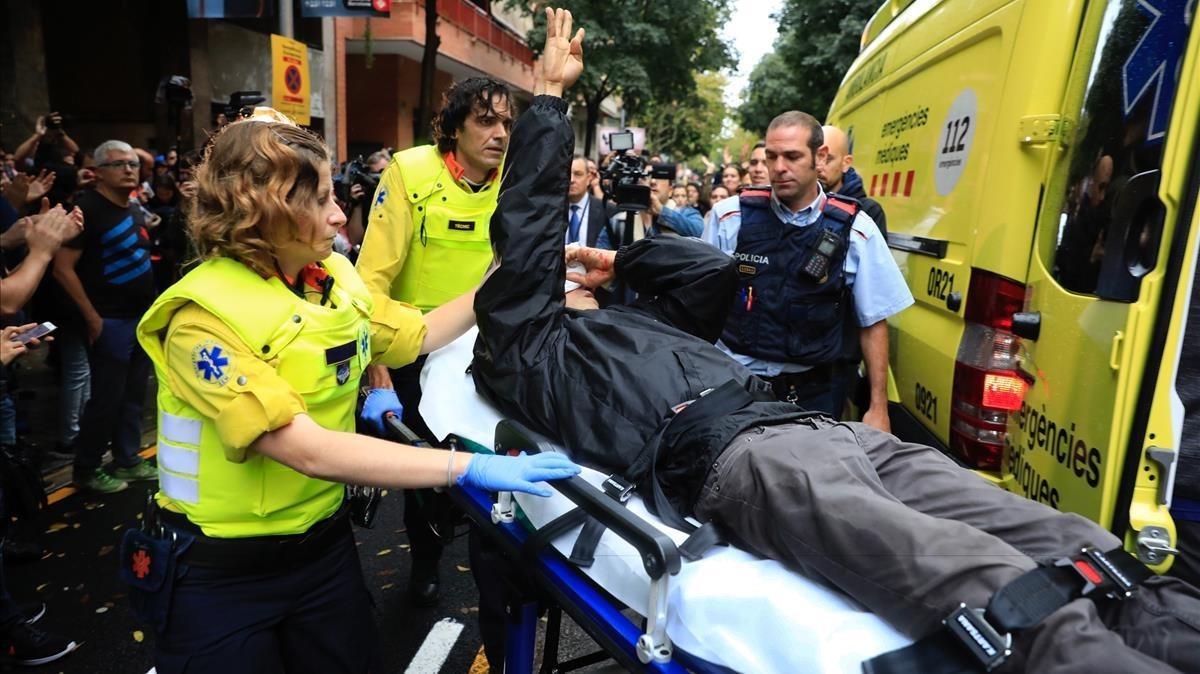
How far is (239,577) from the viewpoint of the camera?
1662 mm

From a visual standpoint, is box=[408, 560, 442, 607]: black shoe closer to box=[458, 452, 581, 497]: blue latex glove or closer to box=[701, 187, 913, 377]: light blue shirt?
box=[701, 187, 913, 377]: light blue shirt

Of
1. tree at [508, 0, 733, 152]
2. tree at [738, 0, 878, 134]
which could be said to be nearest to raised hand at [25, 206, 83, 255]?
tree at [738, 0, 878, 134]

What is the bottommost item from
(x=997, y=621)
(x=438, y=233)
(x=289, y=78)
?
(x=997, y=621)

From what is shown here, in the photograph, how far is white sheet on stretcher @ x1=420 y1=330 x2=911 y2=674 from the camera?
1.34m

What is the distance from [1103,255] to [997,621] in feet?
4.03

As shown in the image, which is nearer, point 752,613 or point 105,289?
point 752,613

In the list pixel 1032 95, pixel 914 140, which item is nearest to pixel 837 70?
pixel 914 140

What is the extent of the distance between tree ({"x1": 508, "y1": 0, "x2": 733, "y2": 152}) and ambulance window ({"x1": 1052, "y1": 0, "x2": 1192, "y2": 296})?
19638 millimetres

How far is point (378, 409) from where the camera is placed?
238 cm

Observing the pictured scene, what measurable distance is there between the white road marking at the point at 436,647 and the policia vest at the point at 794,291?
1.63m

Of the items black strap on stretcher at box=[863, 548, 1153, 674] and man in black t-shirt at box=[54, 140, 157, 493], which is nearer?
black strap on stretcher at box=[863, 548, 1153, 674]

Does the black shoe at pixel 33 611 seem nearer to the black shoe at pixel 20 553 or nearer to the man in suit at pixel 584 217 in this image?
the black shoe at pixel 20 553

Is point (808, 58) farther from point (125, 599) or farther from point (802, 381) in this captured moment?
point (125, 599)

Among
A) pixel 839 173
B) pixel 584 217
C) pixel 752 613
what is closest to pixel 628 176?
pixel 584 217
